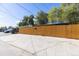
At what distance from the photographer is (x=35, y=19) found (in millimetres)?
3730

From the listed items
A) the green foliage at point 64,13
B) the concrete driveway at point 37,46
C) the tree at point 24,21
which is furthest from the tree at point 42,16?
the concrete driveway at point 37,46

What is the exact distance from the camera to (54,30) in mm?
3928

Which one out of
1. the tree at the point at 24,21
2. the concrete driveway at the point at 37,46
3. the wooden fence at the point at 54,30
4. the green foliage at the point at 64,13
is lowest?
the concrete driveway at the point at 37,46

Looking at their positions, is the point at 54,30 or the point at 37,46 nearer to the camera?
the point at 37,46

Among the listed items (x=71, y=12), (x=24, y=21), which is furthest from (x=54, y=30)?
(x=24, y=21)

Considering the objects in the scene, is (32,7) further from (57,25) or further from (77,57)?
(77,57)

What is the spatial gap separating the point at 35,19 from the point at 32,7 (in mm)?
235

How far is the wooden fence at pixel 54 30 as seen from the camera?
12.6ft

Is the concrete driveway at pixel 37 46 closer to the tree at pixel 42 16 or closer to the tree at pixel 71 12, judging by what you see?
the tree at pixel 42 16

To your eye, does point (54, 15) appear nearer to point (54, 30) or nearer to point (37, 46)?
point (54, 30)

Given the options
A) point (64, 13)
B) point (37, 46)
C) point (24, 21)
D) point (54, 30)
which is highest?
point (64, 13)

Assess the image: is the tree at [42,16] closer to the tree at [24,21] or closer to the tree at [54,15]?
the tree at [54,15]

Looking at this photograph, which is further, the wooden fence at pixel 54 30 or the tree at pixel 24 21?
the wooden fence at pixel 54 30

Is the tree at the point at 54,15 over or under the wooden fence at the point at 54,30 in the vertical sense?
over
